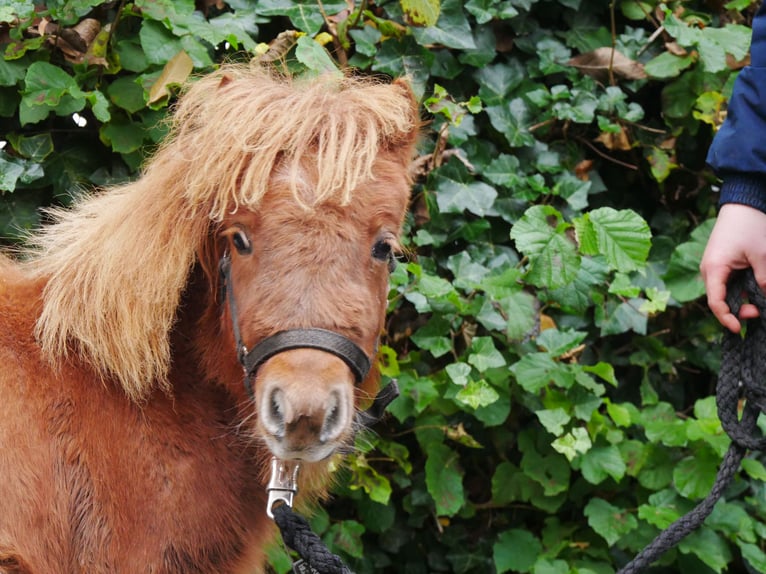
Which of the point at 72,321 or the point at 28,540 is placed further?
the point at 72,321

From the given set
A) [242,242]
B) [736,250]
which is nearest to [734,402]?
[736,250]

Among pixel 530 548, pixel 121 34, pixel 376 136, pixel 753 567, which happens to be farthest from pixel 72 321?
pixel 753 567

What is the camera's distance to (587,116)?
390cm

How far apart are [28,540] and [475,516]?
227 centimetres

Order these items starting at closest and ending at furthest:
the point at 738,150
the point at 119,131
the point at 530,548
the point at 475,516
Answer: the point at 738,150, the point at 119,131, the point at 530,548, the point at 475,516

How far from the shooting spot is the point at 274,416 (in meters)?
2.18

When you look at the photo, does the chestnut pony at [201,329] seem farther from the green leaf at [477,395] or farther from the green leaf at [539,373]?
the green leaf at [539,373]

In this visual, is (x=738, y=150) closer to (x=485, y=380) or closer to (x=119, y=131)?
(x=485, y=380)

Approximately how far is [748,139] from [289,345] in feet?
4.22

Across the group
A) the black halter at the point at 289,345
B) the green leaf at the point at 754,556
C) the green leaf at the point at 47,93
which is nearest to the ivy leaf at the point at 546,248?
the black halter at the point at 289,345

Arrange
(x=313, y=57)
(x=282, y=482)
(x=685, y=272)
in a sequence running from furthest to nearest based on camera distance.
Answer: (x=685, y=272) → (x=313, y=57) → (x=282, y=482)

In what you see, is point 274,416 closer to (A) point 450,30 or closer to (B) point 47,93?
(B) point 47,93

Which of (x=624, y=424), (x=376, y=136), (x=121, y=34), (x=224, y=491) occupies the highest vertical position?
(x=376, y=136)

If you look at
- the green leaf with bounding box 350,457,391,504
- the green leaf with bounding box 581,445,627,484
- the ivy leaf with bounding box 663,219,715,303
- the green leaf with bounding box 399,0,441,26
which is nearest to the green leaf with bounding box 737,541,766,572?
the green leaf with bounding box 581,445,627,484
